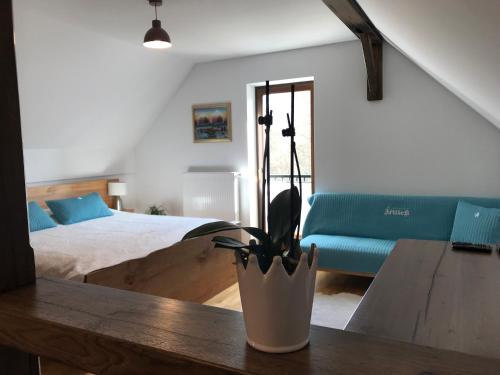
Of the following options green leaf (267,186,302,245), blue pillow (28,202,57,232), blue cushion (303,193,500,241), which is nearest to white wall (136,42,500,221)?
blue cushion (303,193,500,241)

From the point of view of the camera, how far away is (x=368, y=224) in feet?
13.4

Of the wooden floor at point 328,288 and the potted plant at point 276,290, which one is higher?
the potted plant at point 276,290

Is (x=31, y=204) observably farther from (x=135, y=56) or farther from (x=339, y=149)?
(x=339, y=149)

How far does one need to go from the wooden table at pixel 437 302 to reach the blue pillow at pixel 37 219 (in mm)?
3284

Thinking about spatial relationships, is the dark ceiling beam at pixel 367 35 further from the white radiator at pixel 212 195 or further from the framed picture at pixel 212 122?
the white radiator at pixel 212 195

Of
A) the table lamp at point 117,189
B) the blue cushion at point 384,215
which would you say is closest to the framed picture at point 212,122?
the table lamp at point 117,189

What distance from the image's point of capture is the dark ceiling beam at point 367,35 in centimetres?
278

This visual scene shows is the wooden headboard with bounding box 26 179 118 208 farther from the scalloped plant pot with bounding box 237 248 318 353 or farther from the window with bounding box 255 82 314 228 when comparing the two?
the scalloped plant pot with bounding box 237 248 318 353

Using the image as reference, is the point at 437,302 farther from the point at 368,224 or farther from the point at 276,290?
the point at 368,224

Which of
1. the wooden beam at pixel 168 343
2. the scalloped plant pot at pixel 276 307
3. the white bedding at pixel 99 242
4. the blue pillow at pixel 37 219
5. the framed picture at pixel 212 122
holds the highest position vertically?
the framed picture at pixel 212 122

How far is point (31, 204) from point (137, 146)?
2.01 metres

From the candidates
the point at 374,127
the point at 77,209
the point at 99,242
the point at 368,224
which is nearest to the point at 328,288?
the point at 368,224

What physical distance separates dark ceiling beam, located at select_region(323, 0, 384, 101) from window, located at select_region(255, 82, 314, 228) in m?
0.80

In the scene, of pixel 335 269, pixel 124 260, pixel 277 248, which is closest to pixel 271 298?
pixel 277 248
